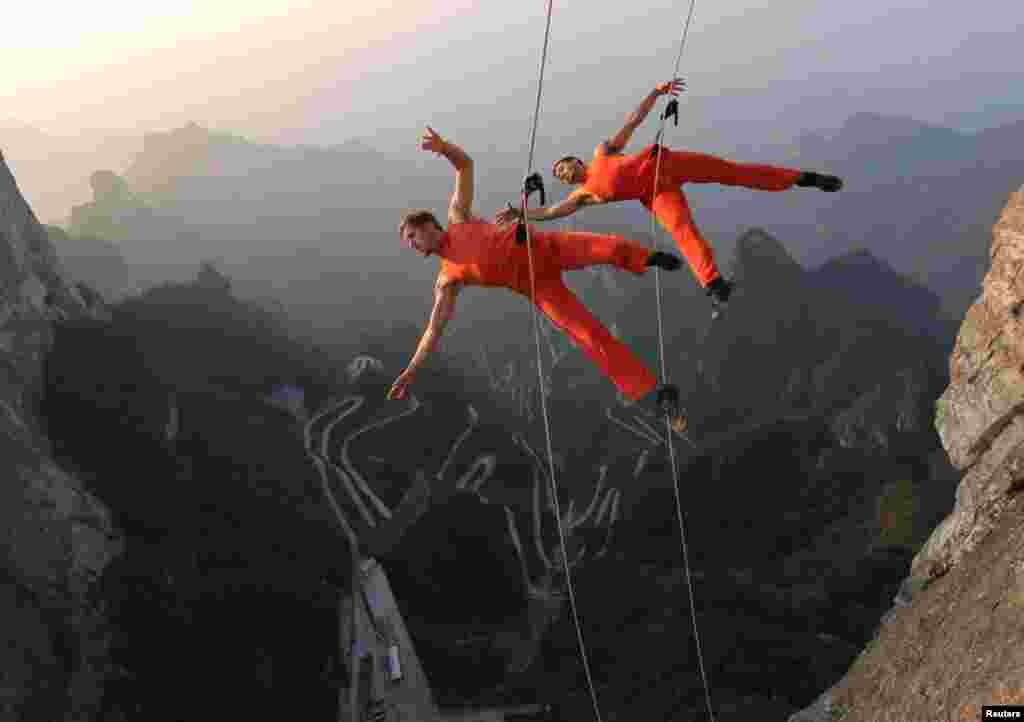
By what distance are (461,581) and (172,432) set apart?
2633 cm

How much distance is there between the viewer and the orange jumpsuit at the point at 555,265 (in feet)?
24.6

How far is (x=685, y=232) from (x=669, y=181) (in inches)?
38.5

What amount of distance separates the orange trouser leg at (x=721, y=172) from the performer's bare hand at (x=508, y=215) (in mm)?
2255

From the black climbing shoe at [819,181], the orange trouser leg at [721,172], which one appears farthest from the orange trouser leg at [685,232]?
the black climbing shoe at [819,181]

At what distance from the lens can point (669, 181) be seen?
349 inches

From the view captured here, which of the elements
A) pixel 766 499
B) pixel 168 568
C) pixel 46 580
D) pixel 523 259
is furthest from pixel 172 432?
pixel 766 499

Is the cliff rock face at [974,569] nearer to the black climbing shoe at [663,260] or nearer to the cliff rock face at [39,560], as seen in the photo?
the black climbing shoe at [663,260]

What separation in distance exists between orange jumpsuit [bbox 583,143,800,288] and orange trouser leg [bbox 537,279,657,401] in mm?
1701

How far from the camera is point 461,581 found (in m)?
52.2

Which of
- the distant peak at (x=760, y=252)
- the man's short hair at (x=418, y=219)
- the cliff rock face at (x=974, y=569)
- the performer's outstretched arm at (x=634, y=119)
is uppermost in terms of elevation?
the distant peak at (x=760, y=252)

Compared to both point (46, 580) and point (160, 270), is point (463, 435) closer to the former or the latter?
point (46, 580)

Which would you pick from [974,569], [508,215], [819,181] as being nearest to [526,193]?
[508,215]

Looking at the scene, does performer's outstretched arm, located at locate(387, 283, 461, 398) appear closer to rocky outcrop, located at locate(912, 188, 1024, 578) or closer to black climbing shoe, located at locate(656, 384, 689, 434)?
black climbing shoe, located at locate(656, 384, 689, 434)

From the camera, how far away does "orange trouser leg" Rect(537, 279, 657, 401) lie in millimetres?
7820
